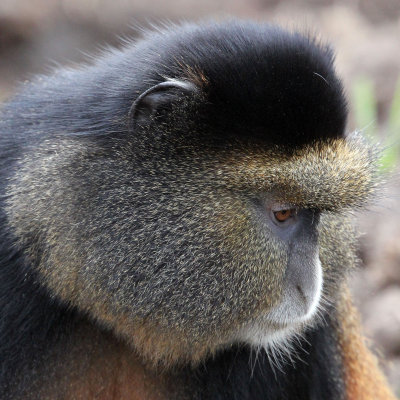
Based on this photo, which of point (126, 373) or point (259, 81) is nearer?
point (259, 81)

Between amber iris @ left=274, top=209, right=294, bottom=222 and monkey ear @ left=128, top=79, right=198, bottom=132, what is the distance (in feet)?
1.96

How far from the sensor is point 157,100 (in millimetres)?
2955

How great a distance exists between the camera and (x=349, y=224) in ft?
11.5

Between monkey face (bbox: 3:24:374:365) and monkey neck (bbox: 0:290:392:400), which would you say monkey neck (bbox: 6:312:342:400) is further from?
monkey face (bbox: 3:24:374:365)

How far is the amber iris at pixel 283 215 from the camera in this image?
10.0 ft

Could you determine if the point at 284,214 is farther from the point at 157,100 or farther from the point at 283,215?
the point at 157,100

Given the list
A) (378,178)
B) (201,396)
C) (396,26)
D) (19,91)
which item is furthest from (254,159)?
(396,26)

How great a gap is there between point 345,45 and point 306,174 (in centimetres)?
583

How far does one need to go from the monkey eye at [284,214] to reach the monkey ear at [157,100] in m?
0.60

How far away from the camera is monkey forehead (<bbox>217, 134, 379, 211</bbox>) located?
9.81 ft

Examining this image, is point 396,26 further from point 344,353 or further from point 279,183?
point 279,183

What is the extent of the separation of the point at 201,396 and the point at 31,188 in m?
1.25

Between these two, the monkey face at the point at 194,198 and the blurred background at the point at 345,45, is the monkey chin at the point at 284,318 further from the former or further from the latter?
the blurred background at the point at 345,45

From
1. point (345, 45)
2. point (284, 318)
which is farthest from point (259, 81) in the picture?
point (345, 45)
